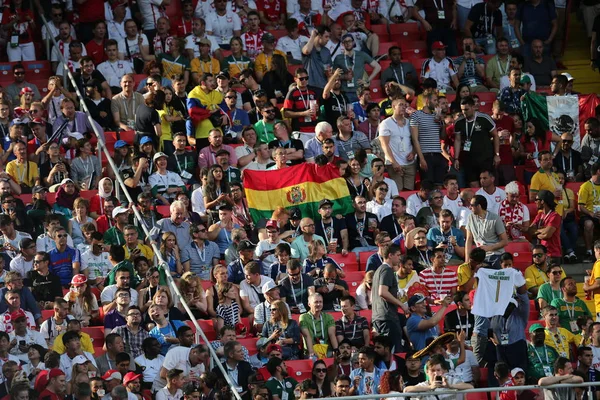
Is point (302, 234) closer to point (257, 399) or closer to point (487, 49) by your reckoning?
point (257, 399)

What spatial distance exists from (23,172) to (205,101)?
103 inches

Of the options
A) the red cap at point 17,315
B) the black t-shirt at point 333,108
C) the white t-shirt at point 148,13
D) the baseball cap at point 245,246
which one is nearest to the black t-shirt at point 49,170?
the baseball cap at point 245,246

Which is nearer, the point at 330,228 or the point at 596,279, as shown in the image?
the point at 596,279

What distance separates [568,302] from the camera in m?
17.8

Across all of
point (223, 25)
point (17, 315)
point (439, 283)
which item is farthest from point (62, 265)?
point (223, 25)

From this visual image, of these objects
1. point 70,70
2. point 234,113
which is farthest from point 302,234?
point 70,70

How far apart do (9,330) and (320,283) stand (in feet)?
11.0

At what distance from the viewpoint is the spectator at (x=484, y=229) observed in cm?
1861

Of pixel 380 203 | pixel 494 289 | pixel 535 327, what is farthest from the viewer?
pixel 380 203

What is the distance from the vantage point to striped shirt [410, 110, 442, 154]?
2036cm

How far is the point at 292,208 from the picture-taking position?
1922 cm

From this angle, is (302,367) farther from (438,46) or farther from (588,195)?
(438,46)

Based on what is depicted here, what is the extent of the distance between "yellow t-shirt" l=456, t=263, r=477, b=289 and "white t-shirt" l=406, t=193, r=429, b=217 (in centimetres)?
130

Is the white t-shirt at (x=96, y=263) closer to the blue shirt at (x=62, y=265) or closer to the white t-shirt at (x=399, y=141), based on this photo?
the blue shirt at (x=62, y=265)
